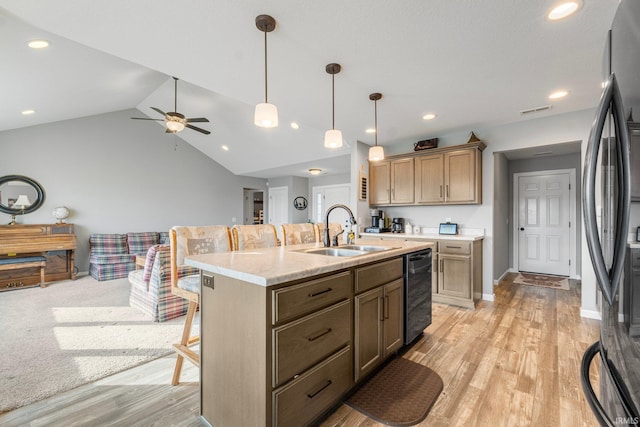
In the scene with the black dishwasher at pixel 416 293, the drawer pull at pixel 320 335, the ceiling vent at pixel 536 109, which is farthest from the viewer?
the ceiling vent at pixel 536 109

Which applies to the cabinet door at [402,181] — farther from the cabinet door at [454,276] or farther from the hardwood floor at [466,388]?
the hardwood floor at [466,388]

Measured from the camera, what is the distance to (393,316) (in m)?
2.11

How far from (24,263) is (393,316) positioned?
5985mm

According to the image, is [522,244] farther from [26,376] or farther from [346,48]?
[26,376]

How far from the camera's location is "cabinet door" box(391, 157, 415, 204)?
4.36m

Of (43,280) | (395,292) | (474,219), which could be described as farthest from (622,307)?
(43,280)

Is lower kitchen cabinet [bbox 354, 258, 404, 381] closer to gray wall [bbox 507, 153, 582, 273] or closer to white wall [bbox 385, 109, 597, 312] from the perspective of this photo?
white wall [bbox 385, 109, 597, 312]

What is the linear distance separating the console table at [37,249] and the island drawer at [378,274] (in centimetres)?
598

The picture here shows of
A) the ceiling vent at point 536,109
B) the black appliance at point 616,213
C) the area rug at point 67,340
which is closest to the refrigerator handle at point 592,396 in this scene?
the black appliance at point 616,213

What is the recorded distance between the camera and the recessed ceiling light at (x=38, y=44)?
265 centimetres

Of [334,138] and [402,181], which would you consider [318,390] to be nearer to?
[334,138]

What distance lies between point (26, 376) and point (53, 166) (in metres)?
5.06

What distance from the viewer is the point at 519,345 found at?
249 centimetres

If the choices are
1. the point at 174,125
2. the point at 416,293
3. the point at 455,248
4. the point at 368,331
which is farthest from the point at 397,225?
the point at 174,125
